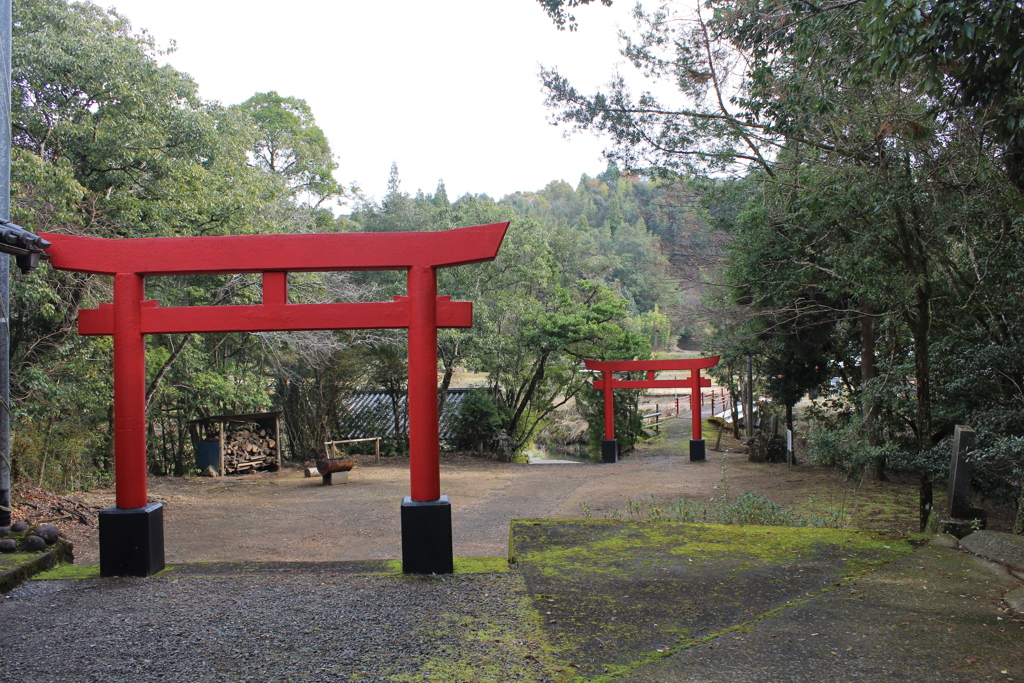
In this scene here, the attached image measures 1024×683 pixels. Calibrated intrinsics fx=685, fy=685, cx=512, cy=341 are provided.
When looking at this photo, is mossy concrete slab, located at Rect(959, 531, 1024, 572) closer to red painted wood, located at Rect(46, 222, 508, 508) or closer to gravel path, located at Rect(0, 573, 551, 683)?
gravel path, located at Rect(0, 573, 551, 683)

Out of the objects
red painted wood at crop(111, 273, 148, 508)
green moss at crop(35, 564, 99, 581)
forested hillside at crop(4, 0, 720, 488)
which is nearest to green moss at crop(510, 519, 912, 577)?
red painted wood at crop(111, 273, 148, 508)

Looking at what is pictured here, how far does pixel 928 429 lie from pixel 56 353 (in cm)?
1004

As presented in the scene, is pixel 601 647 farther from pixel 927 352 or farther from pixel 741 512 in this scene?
pixel 927 352

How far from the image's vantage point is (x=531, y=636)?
3064 mm

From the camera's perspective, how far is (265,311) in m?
4.34

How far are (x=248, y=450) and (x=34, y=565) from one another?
887 centimetres

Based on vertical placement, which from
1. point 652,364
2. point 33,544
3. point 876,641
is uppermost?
point 652,364

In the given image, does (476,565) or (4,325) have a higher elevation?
(4,325)

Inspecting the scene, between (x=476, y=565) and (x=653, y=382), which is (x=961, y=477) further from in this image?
(x=653, y=382)

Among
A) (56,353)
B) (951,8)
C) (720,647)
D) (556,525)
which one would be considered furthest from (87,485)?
(951,8)

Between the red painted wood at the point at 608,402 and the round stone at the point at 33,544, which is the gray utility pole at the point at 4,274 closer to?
the round stone at the point at 33,544

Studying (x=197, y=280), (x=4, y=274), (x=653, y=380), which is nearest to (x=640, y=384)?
(x=653, y=380)

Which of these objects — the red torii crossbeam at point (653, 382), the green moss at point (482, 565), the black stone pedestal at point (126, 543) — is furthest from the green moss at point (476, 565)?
the red torii crossbeam at point (653, 382)

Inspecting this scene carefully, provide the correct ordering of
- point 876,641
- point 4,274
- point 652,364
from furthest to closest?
1. point 652,364
2. point 4,274
3. point 876,641
